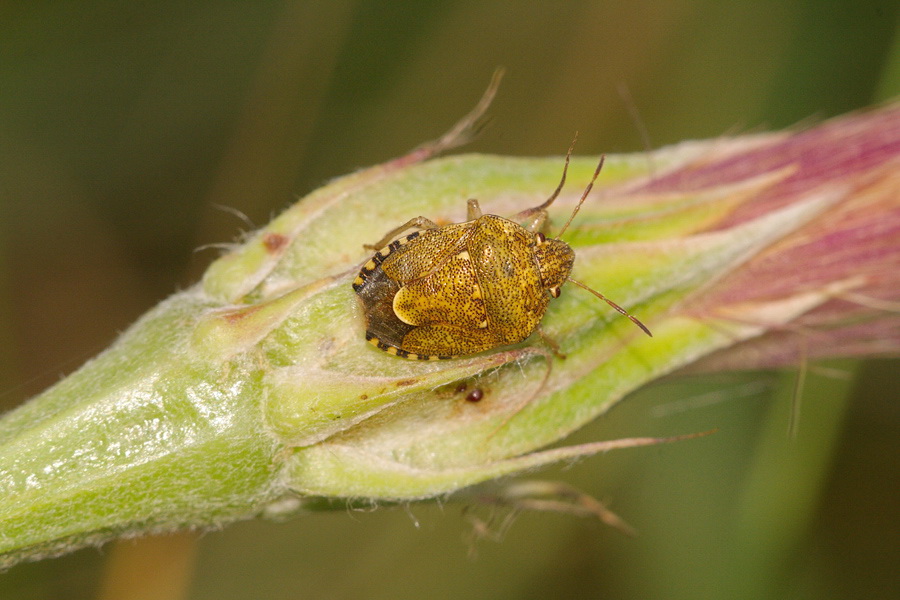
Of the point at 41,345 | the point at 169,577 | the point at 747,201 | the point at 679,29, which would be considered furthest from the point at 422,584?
the point at 679,29

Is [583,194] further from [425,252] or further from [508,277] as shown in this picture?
[425,252]

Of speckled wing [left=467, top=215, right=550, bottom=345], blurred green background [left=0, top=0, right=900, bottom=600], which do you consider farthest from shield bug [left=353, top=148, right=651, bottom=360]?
blurred green background [left=0, top=0, right=900, bottom=600]

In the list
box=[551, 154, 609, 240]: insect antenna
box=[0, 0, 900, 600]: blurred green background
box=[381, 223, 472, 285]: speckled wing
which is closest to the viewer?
box=[551, 154, 609, 240]: insect antenna

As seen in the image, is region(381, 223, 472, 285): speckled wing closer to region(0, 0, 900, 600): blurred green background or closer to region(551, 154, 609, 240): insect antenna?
region(551, 154, 609, 240): insect antenna

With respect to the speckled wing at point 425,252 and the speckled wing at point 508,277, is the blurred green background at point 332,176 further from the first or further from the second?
the speckled wing at point 425,252

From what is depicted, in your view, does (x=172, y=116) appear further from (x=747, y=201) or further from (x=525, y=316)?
(x=747, y=201)
